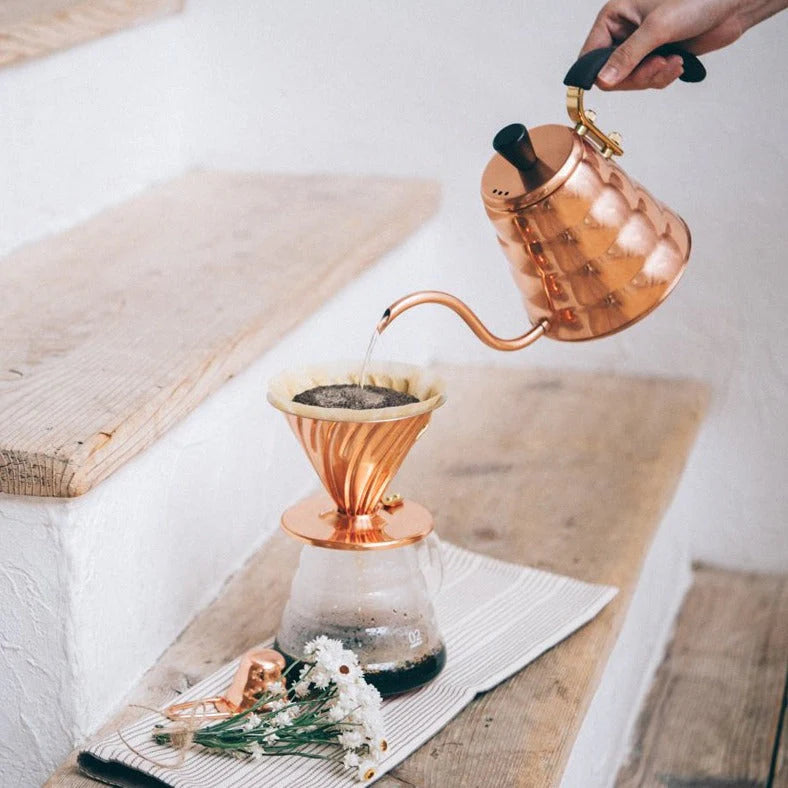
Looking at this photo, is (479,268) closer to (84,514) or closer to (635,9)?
(635,9)

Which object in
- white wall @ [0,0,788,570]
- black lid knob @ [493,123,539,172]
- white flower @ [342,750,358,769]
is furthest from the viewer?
white wall @ [0,0,788,570]

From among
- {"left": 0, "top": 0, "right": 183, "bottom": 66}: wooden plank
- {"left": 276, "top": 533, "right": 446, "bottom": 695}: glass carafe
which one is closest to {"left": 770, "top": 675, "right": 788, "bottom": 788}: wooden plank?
{"left": 276, "top": 533, "right": 446, "bottom": 695}: glass carafe

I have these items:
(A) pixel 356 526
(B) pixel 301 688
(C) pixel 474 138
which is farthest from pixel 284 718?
(C) pixel 474 138

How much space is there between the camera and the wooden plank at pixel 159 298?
0.99 m

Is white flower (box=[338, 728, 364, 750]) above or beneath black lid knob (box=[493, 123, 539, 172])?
beneath

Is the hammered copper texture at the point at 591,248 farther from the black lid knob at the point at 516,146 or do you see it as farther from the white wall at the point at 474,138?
the white wall at the point at 474,138

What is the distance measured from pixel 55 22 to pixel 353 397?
78 centimetres

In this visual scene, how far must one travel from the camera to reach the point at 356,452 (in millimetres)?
911

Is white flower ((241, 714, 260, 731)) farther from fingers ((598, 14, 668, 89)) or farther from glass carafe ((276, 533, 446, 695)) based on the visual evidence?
fingers ((598, 14, 668, 89))

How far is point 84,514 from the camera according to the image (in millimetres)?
974

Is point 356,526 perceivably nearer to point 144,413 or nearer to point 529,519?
point 144,413

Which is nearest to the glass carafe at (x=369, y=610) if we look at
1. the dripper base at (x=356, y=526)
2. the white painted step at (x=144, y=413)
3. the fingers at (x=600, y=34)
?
the dripper base at (x=356, y=526)

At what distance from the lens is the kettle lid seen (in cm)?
100

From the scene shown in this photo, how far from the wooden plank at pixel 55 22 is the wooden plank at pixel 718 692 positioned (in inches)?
41.9
